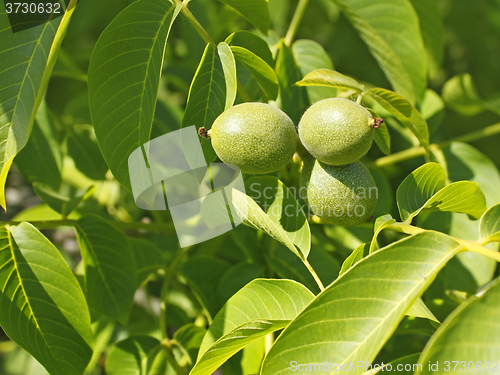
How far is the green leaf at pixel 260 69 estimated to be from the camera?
41.5 inches

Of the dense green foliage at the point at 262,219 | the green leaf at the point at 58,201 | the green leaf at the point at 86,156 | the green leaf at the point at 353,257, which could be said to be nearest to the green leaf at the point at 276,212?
the dense green foliage at the point at 262,219

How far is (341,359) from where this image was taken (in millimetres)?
696

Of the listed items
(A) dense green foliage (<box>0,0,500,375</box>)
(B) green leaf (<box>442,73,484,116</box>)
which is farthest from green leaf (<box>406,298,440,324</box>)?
(B) green leaf (<box>442,73,484,116</box>)

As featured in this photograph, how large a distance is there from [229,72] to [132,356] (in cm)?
90

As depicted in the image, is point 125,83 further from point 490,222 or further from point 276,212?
point 490,222

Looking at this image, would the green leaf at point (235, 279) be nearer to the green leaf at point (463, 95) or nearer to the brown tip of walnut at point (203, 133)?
the brown tip of walnut at point (203, 133)

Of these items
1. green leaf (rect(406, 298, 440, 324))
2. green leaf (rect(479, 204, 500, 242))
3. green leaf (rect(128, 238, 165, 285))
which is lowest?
green leaf (rect(406, 298, 440, 324))

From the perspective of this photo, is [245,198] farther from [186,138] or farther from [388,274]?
[388,274]

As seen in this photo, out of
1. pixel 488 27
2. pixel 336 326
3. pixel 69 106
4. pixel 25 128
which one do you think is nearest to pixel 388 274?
pixel 336 326

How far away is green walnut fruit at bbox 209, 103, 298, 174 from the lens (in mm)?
962

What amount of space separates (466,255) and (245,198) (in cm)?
92

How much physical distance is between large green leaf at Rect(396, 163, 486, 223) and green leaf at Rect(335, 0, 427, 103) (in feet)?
1.66

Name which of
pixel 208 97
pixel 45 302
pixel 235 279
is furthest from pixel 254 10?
pixel 45 302

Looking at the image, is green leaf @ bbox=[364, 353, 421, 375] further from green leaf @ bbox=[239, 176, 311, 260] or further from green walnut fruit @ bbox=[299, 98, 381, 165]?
green walnut fruit @ bbox=[299, 98, 381, 165]
